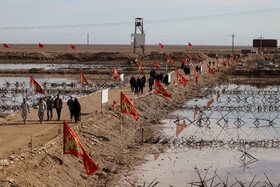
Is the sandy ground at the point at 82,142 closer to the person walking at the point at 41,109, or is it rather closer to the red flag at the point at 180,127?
the person walking at the point at 41,109

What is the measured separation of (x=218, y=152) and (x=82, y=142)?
5.87 m

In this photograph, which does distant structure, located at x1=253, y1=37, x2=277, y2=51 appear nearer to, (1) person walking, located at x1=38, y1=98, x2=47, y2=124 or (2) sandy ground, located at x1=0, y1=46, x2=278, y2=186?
(2) sandy ground, located at x1=0, y1=46, x2=278, y2=186

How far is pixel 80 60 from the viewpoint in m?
87.4

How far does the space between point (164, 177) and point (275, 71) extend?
4878 cm

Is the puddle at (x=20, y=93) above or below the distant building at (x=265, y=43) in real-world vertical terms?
below

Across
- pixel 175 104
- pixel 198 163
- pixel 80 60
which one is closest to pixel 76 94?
pixel 175 104

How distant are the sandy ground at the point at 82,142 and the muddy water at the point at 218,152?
0.82m

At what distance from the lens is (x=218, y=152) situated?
19328mm

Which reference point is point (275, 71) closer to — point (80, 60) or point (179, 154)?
point (80, 60)

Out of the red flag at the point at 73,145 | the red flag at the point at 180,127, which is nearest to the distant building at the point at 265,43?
the red flag at the point at 180,127

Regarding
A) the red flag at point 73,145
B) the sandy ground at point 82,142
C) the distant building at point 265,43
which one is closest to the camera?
the red flag at point 73,145

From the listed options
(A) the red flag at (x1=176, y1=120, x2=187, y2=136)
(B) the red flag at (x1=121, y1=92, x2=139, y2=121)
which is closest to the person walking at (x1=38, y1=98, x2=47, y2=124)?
(B) the red flag at (x1=121, y1=92, x2=139, y2=121)

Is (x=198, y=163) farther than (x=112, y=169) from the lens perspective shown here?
Yes

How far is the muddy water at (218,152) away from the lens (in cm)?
1588
